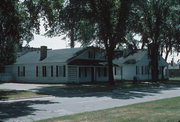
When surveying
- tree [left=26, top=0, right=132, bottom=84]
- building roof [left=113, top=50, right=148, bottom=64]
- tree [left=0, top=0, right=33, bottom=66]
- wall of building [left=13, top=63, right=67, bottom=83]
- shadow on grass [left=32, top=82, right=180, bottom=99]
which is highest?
tree [left=26, top=0, right=132, bottom=84]

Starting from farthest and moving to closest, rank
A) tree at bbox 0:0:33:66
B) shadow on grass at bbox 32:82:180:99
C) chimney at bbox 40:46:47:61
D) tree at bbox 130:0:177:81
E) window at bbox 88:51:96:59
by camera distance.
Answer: chimney at bbox 40:46:47:61 → window at bbox 88:51:96:59 → tree at bbox 130:0:177:81 → shadow on grass at bbox 32:82:180:99 → tree at bbox 0:0:33:66

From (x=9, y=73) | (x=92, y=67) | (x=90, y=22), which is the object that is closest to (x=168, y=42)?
(x=92, y=67)

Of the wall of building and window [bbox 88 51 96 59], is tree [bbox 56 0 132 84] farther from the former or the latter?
window [bbox 88 51 96 59]

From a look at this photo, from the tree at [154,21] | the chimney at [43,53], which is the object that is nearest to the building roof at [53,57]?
the chimney at [43,53]

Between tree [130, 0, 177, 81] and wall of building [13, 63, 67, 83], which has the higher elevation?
tree [130, 0, 177, 81]

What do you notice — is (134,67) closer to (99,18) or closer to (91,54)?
(91,54)

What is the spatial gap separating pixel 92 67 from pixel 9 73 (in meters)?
15.8

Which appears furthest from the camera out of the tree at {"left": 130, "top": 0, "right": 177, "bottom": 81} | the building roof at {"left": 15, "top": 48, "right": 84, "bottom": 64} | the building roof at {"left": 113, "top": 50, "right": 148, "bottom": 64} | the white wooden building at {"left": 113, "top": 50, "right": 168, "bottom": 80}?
the building roof at {"left": 113, "top": 50, "right": 148, "bottom": 64}

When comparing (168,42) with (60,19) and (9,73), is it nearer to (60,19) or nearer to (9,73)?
(60,19)

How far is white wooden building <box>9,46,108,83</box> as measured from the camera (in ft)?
137

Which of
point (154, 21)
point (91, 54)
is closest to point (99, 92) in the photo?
point (91, 54)

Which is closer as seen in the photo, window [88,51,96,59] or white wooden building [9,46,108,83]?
white wooden building [9,46,108,83]

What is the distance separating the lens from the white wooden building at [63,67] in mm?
41625

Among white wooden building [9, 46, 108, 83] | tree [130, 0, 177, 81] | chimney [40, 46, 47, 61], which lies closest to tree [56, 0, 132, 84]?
white wooden building [9, 46, 108, 83]
